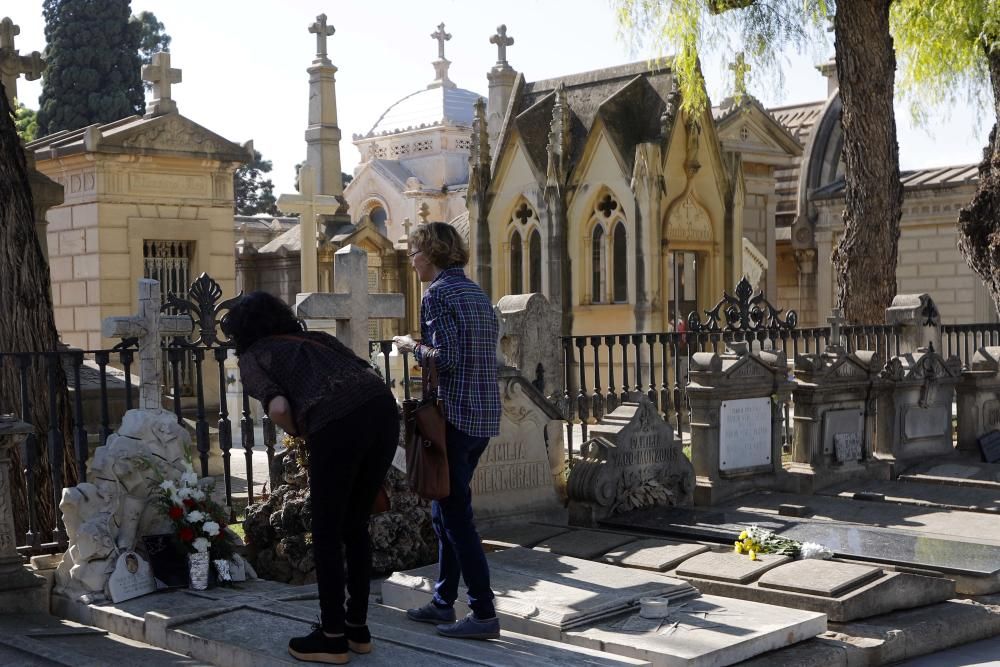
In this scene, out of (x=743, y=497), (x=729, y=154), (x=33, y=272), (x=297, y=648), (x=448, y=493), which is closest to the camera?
(x=297, y=648)

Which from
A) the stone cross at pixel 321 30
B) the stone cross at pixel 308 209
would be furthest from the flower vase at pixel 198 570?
the stone cross at pixel 321 30

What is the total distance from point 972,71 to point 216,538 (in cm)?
1375

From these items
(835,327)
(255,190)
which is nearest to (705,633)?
(835,327)

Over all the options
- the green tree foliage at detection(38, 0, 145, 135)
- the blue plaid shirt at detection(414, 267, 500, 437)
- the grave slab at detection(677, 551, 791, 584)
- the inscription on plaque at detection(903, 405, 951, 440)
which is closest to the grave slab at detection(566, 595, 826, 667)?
the grave slab at detection(677, 551, 791, 584)

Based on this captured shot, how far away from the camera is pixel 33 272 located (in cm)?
777

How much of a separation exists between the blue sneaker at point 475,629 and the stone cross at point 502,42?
24.9 m

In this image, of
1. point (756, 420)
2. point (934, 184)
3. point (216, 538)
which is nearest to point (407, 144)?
point (934, 184)

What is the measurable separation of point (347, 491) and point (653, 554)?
2748 millimetres

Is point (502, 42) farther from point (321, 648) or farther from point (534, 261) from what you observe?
point (321, 648)

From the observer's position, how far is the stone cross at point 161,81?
1689 cm

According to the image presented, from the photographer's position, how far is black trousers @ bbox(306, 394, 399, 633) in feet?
15.6

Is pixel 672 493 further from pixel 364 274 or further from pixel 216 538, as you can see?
pixel 216 538

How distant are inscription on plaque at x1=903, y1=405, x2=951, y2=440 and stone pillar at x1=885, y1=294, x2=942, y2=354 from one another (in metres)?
1.43

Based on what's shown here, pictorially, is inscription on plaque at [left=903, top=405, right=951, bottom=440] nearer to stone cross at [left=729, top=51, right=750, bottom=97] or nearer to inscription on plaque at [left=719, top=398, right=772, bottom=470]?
inscription on plaque at [left=719, top=398, right=772, bottom=470]
